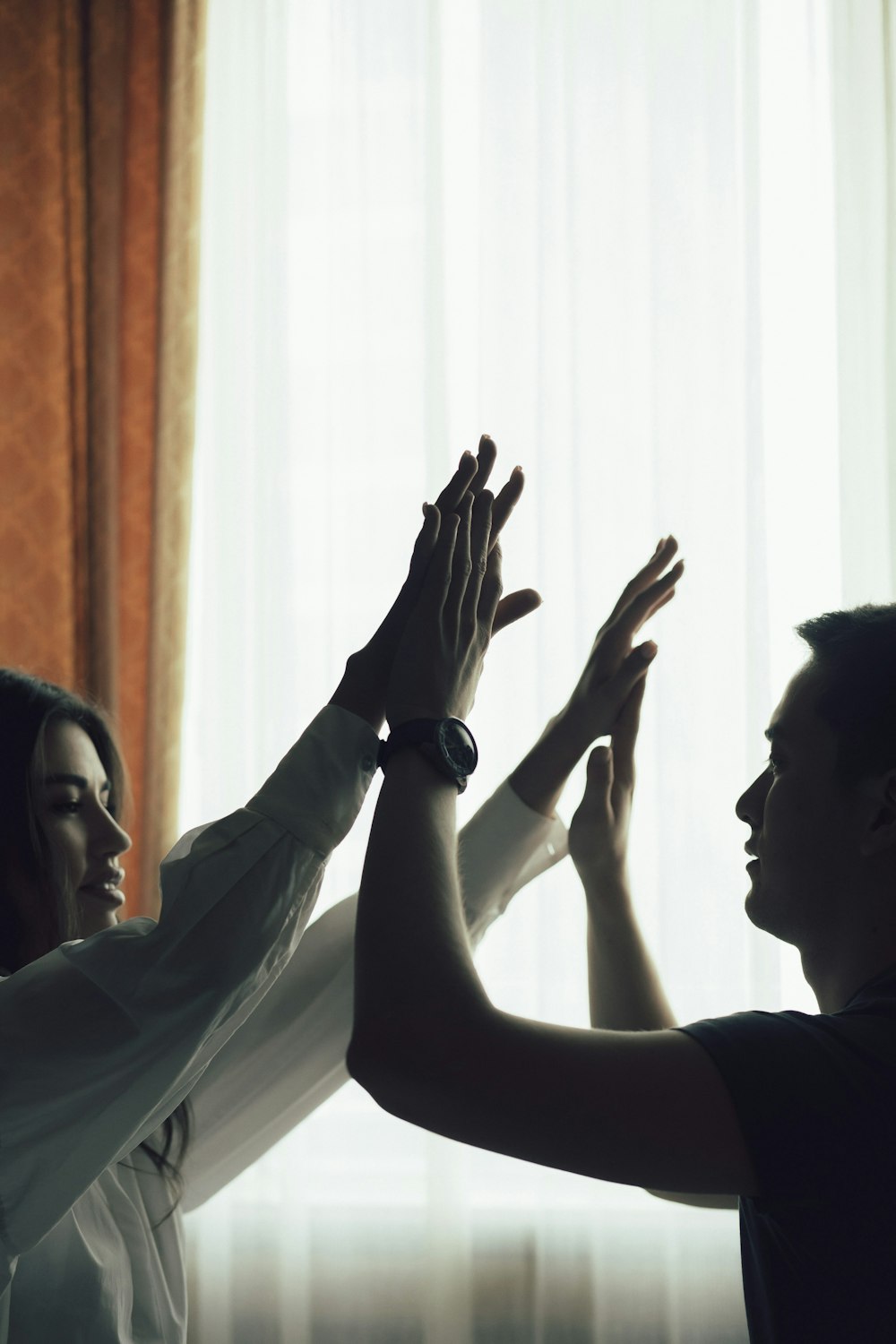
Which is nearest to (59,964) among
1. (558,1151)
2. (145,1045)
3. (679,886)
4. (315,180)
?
(145,1045)

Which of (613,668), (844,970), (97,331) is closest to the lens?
(844,970)

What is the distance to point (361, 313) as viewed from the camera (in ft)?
7.63

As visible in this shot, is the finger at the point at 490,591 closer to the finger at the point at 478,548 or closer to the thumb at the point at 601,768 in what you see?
the finger at the point at 478,548

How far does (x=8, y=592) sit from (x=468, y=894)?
1.51 m

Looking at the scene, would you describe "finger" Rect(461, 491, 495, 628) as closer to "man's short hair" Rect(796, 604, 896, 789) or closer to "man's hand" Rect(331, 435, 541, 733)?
"man's hand" Rect(331, 435, 541, 733)

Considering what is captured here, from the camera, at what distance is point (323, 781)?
2.85 feet

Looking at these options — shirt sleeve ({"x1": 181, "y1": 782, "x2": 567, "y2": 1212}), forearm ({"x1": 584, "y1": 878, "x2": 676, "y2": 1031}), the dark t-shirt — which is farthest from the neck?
shirt sleeve ({"x1": 181, "y1": 782, "x2": 567, "y2": 1212})

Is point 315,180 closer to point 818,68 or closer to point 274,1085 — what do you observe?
point 818,68

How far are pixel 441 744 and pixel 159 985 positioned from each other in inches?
10.9

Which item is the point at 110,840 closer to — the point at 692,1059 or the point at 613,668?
the point at 613,668

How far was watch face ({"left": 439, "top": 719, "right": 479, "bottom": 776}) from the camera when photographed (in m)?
0.80

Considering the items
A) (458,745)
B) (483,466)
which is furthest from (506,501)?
(458,745)

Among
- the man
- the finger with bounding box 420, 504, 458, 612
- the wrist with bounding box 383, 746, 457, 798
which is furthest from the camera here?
the finger with bounding box 420, 504, 458, 612

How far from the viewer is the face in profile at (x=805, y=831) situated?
35.6 inches
